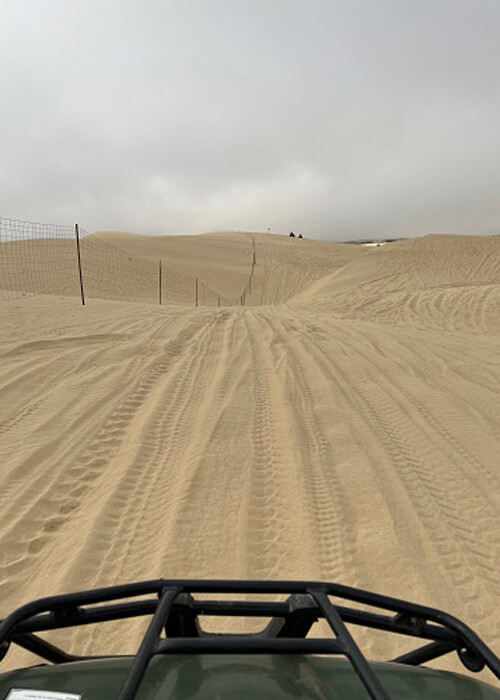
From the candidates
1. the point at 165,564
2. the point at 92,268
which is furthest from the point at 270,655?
the point at 92,268

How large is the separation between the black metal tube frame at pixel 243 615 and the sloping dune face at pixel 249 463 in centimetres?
107

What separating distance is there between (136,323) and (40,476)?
238 inches

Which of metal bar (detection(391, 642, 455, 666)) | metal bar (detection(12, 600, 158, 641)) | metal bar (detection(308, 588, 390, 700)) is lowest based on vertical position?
metal bar (detection(391, 642, 455, 666))

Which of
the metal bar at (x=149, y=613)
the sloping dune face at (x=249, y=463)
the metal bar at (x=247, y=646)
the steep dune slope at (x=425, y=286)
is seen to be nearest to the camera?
the metal bar at (x=247, y=646)

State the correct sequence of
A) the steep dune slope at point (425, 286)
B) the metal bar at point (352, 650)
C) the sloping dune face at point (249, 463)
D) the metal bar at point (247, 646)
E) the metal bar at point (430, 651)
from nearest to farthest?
1. the metal bar at point (352, 650)
2. the metal bar at point (247, 646)
3. the metal bar at point (430, 651)
4. the sloping dune face at point (249, 463)
5. the steep dune slope at point (425, 286)

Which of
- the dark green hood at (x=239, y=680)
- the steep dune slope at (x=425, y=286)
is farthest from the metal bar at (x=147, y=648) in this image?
the steep dune slope at (x=425, y=286)

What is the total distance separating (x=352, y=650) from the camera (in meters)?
0.97

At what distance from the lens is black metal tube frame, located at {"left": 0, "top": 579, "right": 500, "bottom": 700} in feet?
3.29

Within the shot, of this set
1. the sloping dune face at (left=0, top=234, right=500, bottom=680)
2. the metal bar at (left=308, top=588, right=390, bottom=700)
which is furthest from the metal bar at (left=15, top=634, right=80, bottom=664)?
the sloping dune face at (left=0, top=234, right=500, bottom=680)

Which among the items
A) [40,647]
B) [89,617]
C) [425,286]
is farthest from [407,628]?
[425,286]

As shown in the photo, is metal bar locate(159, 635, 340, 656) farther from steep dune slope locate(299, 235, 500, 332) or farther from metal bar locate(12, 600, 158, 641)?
steep dune slope locate(299, 235, 500, 332)

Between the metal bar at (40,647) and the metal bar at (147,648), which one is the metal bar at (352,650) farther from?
the metal bar at (40,647)

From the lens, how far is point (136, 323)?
9188 mm

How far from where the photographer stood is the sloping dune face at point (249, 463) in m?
2.54
